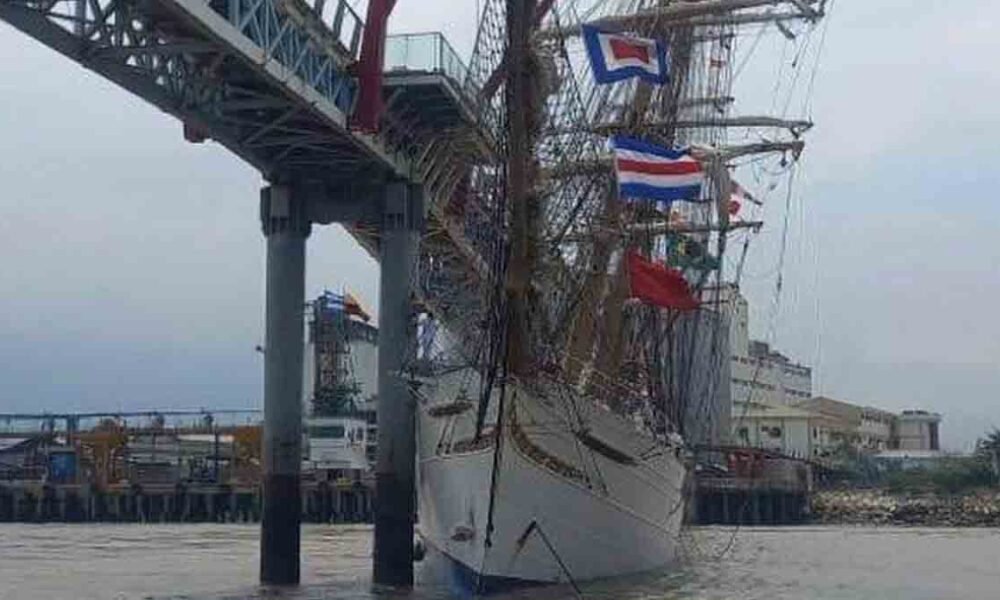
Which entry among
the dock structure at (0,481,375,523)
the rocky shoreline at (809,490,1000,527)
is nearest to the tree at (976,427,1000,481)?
the rocky shoreline at (809,490,1000,527)

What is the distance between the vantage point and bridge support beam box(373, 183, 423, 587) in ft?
129

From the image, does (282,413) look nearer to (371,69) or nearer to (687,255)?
(371,69)

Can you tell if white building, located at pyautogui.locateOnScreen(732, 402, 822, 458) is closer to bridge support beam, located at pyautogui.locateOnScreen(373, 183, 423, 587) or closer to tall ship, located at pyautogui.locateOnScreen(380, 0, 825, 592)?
tall ship, located at pyautogui.locateOnScreen(380, 0, 825, 592)

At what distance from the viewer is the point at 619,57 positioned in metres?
39.4

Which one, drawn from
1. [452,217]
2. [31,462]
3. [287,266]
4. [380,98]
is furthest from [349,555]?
[31,462]

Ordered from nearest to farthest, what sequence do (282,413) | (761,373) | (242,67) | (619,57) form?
(242,67) → (619,57) → (282,413) → (761,373)

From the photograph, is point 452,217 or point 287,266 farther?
point 452,217

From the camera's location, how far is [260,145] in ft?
129

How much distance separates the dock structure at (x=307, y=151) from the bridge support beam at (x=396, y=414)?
0.04 metres

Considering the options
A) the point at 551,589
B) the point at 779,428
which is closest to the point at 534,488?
the point at 551,589

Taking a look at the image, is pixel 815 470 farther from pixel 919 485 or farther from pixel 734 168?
pixel 734 168

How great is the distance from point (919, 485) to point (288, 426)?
9052 cm

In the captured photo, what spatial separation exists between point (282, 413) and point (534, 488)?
377 inches

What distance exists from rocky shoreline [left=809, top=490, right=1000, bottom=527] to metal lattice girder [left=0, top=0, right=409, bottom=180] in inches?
2892
